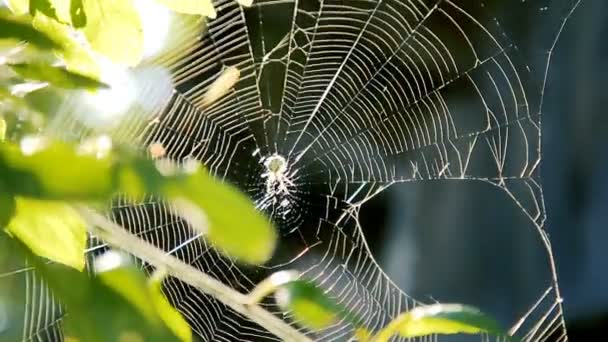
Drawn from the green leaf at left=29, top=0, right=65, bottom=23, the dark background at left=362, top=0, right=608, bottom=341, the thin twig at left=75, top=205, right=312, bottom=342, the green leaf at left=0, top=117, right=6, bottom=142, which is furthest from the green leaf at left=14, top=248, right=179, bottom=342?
the dark background at left=362, top=0, right=608, bottom=341

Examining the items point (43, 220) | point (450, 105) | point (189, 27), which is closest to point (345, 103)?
point (450, 105)

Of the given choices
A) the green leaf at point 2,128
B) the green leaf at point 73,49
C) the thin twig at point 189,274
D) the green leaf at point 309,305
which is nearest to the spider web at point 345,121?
the green leaf at point 73,49

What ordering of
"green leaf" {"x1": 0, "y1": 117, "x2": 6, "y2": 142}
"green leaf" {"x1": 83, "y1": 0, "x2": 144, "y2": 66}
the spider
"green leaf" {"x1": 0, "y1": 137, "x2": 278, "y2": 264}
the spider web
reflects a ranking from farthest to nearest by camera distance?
the spider
the spider web
"green leaf" {"x1": 83, "y1": 0, "x2": 144, "y2": 66}
"green leaf" {"x1": 0, "y1": 117, "x2": 6, "y2": 142}
"green leaf" {"x1": 0, "y1": 137, "x2": 278, "y2": 264}

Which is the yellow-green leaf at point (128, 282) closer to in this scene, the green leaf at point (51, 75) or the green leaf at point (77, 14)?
the green leaf at point (51, 75)

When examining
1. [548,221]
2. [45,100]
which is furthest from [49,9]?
[548,221]

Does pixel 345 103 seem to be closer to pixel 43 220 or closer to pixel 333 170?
pixel 333 170

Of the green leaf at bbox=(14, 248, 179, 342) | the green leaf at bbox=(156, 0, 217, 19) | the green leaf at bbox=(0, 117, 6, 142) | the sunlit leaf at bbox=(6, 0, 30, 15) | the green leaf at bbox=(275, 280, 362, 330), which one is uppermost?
the green leaf at bbox=(156, 0, 217, 19)

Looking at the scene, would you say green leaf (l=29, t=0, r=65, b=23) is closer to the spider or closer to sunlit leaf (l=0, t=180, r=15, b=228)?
sunlit leaf (l=0, t=180, r=15, b=228)
